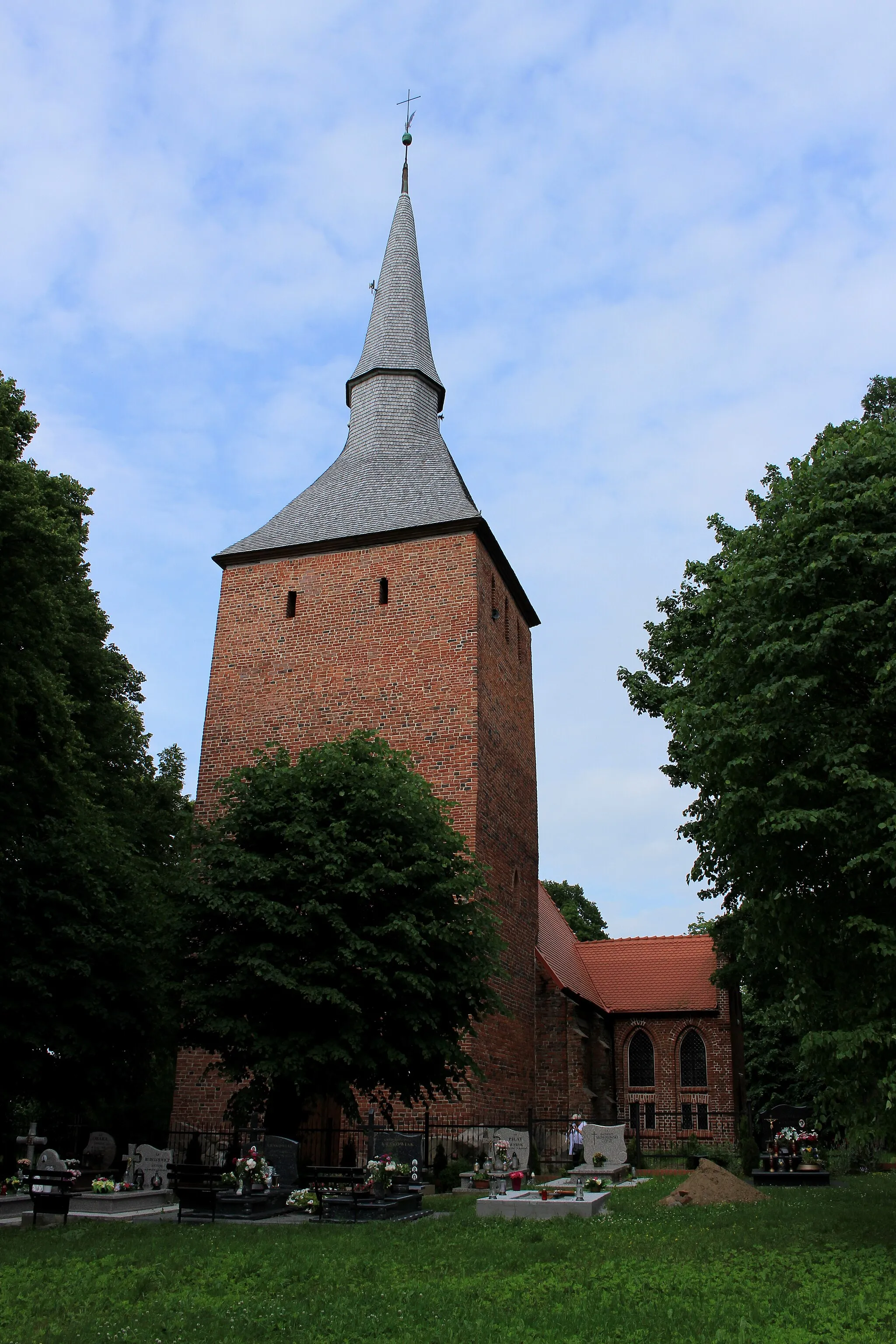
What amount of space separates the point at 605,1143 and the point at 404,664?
987 cm

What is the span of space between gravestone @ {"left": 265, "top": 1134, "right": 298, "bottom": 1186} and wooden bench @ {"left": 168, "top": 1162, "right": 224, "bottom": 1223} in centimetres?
78

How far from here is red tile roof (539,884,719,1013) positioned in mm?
26562

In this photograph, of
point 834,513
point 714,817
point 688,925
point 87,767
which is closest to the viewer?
point 834,513

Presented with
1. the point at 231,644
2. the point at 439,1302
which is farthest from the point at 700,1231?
the point at 231,644

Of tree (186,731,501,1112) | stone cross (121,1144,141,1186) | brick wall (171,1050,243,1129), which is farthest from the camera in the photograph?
brick wall (171,1050,243,1129)

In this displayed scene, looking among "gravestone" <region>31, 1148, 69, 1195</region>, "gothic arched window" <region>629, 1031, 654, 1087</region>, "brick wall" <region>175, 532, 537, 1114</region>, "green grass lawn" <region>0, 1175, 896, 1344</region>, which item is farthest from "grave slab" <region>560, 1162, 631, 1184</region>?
"gothic arched window" <region>629, 1031, 654, 1087</region>

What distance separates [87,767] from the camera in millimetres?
20406

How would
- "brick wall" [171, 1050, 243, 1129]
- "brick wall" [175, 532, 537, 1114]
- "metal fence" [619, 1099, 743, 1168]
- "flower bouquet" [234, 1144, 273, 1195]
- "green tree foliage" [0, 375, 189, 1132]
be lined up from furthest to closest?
"metal fence" [619, 1099, 743, 1168], "brick wall" [175, 532, 537, 1114], "brick wall" [171, 1050, 243, 1129], "green tree foliage" [0, 375, 189, 1132], "flower bouquet" [234, 1144, 273, 1195]

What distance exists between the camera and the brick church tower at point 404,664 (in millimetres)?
20625

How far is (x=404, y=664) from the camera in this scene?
71.3ft

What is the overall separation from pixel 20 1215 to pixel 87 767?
886 cm

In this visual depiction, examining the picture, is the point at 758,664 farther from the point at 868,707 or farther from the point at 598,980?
the point at 598,980

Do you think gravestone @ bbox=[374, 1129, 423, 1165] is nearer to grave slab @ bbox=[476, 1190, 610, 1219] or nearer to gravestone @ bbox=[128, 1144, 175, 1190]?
grave slab @ bbox=[476, 1190, 610, 1219]

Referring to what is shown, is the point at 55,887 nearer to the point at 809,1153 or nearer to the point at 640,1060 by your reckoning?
the point at 809,1153
